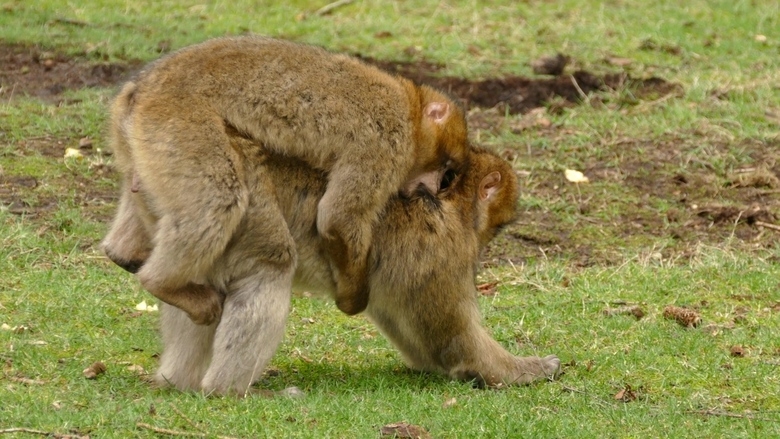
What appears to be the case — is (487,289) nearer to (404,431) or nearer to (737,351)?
(737,351)

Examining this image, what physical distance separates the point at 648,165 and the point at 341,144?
16.8 ft

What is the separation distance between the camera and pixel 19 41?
12133mm

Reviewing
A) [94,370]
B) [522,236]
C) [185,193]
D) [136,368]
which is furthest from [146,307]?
[522,236]

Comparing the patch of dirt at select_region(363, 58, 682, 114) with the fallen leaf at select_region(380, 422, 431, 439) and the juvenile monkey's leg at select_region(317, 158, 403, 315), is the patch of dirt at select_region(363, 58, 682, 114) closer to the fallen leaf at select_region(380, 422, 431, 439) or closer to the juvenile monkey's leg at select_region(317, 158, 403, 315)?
the juvenile monkey's leg at select_region(317, 158, 403, 315)

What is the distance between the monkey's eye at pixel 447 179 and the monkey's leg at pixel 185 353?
1.33 metres

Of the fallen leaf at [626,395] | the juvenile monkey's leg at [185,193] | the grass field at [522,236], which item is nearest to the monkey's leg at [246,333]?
the grass field at [522,236]

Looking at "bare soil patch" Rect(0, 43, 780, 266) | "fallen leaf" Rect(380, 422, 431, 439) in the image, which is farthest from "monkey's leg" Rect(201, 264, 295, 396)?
"bare soil patch" Rect(0, 43, 780, 266)

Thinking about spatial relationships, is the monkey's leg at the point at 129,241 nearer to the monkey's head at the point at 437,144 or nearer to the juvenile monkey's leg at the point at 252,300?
the juvenile monkey's leg at the point at 252,300

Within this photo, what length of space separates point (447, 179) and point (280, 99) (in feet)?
3.54

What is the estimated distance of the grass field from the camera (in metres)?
5.65

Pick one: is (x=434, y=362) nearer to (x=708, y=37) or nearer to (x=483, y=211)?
(x=483, y=211)

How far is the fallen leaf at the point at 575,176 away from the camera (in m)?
9.91

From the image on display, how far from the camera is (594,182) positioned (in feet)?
32.5

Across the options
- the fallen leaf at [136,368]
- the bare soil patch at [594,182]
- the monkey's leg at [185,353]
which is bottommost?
the bare soil patch at [594,182]
